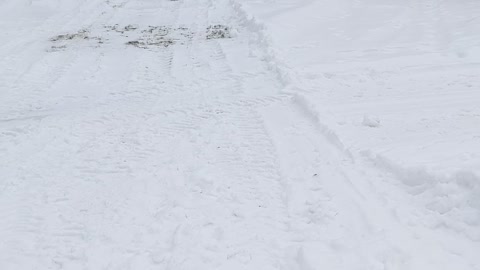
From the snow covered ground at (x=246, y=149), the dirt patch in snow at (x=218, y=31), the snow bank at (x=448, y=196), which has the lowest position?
the dirt patch in snow at (x=218, y=31)

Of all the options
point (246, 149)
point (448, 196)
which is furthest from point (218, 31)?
point (448, 196)

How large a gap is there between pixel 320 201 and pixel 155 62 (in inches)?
221

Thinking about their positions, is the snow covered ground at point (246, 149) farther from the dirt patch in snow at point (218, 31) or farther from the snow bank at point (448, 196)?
the dirt patch in snow at point (218, 31)

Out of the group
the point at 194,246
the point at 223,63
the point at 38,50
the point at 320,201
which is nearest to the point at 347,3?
the point at 223,63

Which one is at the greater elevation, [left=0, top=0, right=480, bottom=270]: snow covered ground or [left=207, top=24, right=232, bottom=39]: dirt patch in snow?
[left=0, top=0, right=480, bottom=270]: snow covered ground

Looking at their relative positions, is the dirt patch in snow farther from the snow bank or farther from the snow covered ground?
the snow bank

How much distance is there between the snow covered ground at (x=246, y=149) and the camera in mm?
3770

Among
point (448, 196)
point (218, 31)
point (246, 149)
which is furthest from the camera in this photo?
point (218, 31)

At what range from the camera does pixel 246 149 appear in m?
5.47

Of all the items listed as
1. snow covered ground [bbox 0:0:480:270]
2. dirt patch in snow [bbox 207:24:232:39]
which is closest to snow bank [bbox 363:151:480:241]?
snow covered ground [bbox 0:0:480:270]

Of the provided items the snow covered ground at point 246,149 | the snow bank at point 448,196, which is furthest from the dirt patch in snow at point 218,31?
the snow bank at point 448,196

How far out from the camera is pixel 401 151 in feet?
16.1

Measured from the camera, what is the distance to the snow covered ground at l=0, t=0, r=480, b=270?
3.77 m

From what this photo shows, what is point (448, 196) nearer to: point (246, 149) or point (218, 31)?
point (246, 149)
